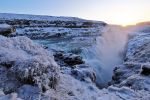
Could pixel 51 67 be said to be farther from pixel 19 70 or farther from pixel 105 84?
pixel 105 84

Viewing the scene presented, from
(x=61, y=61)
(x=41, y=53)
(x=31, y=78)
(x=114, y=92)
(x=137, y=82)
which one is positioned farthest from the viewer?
(x=61, y=61)

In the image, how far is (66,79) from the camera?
7.93 m

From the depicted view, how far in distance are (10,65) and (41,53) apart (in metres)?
1.06

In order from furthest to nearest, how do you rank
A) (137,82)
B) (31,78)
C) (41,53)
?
(137,82)
(41,53)
(31,78)

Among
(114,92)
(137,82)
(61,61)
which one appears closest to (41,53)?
(114,92)

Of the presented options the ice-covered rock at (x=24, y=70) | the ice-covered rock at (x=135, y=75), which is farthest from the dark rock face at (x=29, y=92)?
the ice-covered rock at (x=135, y=75)

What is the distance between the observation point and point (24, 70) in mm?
5914

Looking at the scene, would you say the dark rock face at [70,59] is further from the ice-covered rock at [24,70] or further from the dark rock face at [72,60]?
the ice-covered rock at [24,70]

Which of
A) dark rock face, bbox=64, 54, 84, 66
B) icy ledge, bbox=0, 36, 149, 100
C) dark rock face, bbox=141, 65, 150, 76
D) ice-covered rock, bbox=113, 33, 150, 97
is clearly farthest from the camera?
dark rock face, bbox=64, 54, 84, 66

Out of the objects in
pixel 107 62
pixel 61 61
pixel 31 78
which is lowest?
pixel 107 62

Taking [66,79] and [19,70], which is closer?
[19,70]

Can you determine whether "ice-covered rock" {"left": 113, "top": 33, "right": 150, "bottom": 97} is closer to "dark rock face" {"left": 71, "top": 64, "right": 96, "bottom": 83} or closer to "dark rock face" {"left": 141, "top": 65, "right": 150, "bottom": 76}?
"dark rock face" {"left": 141, "top": 65, "right": 150, "bottom": 76}

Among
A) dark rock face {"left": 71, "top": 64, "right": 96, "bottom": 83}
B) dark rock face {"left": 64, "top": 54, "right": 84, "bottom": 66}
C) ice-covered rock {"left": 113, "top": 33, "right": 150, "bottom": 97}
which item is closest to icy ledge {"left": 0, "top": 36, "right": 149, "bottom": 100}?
dark rock face {"left": 71, "top": 64, "right": 96, "bottom": 83}

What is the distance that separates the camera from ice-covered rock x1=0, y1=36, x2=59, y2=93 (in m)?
5.95
